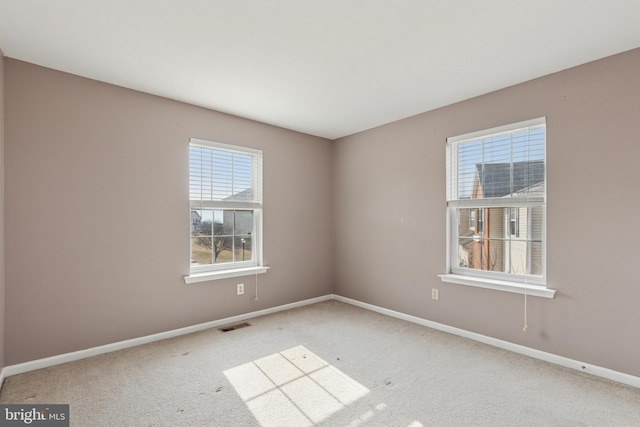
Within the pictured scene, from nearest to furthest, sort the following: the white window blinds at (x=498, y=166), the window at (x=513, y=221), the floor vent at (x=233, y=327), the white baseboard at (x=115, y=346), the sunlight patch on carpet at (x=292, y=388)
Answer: the sunlight patch on carpet at (x=292, y=388) → the white baseboard at (x=115, y=346) → the white window blinds at (x=498, y=166) → the window at (x=513, y=221) → the floor vent at (x=233, y=327)

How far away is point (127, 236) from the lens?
9.64 ft

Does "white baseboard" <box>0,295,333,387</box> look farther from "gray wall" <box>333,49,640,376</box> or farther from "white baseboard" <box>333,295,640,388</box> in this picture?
"gray wall" <box>333,49,640,376</box>

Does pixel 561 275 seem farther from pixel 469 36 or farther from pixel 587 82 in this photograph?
pixel 469 36

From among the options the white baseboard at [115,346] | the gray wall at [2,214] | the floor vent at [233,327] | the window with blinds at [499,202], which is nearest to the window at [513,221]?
the window with blinds at [499,202]

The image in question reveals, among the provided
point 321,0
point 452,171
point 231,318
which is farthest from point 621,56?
point 231,318

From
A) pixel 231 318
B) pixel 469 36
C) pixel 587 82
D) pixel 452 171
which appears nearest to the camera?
pixel 469 36

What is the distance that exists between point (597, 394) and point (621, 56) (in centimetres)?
241

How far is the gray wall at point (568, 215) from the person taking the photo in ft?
7.64

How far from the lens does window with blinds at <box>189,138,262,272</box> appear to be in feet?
11.3

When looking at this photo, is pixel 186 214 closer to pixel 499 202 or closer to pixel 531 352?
pixel 499 202

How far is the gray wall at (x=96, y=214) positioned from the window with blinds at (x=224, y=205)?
0.44ft

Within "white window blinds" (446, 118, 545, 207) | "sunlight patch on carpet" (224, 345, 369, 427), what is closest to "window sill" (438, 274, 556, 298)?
"white window blinds" (446, 118, 545, 207)

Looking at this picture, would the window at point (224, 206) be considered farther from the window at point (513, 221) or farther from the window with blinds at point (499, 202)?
the window at point (513, 221)

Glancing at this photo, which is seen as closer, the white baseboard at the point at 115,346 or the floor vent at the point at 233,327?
the white baseboard at the point at 115,346
